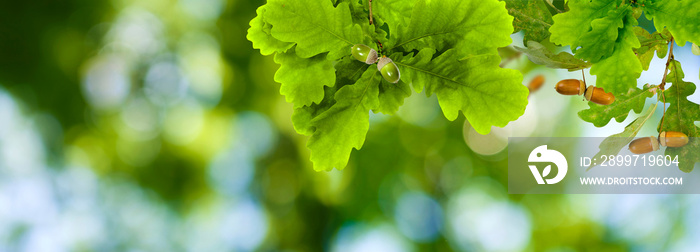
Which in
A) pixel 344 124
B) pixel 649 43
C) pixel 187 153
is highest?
pixel 187 153

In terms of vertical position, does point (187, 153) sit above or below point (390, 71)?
above

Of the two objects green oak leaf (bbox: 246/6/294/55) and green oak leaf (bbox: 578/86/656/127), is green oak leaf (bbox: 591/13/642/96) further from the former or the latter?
green oak leaf (bbox: 246/6/294/55)

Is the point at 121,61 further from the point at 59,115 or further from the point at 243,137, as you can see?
the point at 243,137

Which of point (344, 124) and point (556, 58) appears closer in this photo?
point (344, 124)

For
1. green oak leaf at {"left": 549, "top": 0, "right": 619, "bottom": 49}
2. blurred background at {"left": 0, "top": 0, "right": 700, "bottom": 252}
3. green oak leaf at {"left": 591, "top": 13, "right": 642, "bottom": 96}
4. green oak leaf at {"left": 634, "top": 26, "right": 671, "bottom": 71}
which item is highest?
blurred background at {"left": 0, "top": 0, "right": 700, "bottom": 252}

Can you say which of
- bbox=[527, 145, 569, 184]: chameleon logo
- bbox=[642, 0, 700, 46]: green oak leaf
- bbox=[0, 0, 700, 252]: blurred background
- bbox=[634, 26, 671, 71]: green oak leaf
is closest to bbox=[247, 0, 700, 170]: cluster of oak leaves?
bbox=[642, 0, 700, 46]: green oak leaf

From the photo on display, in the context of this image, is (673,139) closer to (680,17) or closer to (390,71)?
(680,17)

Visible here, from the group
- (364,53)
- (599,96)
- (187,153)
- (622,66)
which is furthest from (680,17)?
A: (187,153)
